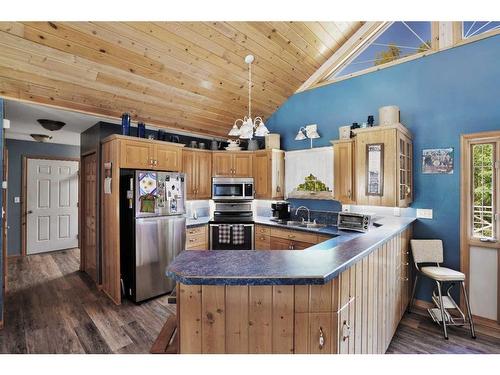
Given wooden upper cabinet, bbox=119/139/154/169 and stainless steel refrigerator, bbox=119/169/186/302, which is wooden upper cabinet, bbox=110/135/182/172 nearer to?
wooden upper cabinet, bbox=119/139/154/169

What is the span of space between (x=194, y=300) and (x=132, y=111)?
9.92 ft

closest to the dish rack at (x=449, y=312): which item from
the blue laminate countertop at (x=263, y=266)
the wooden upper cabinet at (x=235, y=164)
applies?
the blue laminate countertop at (x=263, y=266)

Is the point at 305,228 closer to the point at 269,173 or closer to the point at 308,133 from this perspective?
the point at 269,173

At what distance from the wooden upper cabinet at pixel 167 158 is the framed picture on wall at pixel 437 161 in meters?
3.27

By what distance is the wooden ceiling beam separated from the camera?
3.35m

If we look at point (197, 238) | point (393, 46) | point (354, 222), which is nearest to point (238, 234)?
point (197, 238)

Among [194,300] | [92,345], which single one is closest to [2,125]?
[92,345]

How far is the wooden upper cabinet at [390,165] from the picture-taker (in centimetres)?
264

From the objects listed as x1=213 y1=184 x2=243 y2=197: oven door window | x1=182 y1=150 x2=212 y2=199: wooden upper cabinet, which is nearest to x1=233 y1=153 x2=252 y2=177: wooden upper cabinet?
x1=213 y1=184 x2=243 y2=197: oven door window

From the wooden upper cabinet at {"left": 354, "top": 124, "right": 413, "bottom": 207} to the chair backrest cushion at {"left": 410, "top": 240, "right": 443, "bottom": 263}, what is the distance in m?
0.47

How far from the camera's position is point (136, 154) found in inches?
123

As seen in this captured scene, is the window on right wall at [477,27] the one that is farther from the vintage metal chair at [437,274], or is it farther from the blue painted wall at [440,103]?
the vintage metal chair at [437,274]

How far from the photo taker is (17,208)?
4742 mm

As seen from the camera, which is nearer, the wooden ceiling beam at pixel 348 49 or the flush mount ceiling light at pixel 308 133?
the wooden ceiling beam at pixel 348 49
